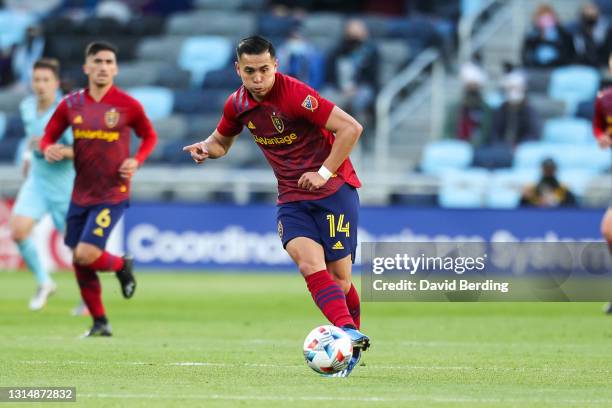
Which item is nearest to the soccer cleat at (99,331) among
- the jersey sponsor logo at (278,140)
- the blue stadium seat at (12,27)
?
the jersey sponsor logo at (278,140)

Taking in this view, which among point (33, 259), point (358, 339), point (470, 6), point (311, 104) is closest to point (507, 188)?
point (470, 6)

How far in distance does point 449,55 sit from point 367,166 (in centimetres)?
352

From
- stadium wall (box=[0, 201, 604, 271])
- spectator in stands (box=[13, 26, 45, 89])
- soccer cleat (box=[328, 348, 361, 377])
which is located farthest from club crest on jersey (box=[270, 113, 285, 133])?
spectator in stands (box=[13, 26, 45, 89])

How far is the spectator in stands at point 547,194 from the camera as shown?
22.2 meters

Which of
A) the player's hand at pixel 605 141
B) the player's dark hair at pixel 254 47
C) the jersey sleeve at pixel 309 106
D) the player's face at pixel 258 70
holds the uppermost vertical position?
the player's dark hair at pixel 254 47

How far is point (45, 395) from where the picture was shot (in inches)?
318

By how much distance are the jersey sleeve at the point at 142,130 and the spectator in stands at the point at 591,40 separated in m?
14.8

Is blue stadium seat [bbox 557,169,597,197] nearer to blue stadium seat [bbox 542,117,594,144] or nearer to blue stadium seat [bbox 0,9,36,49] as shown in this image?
blue stadium seat [bbox 542,117,594,144]

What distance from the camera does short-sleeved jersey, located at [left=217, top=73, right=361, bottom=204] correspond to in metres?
9.47

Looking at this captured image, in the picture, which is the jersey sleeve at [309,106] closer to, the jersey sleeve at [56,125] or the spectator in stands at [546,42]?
the jersey sleeve at [56,125]

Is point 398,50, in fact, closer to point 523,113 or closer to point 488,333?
point 523,113

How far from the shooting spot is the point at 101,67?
12.5m

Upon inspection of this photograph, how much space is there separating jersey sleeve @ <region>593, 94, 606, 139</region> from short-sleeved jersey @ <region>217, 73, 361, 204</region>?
5746 mm

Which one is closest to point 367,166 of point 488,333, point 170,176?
point 170,176
